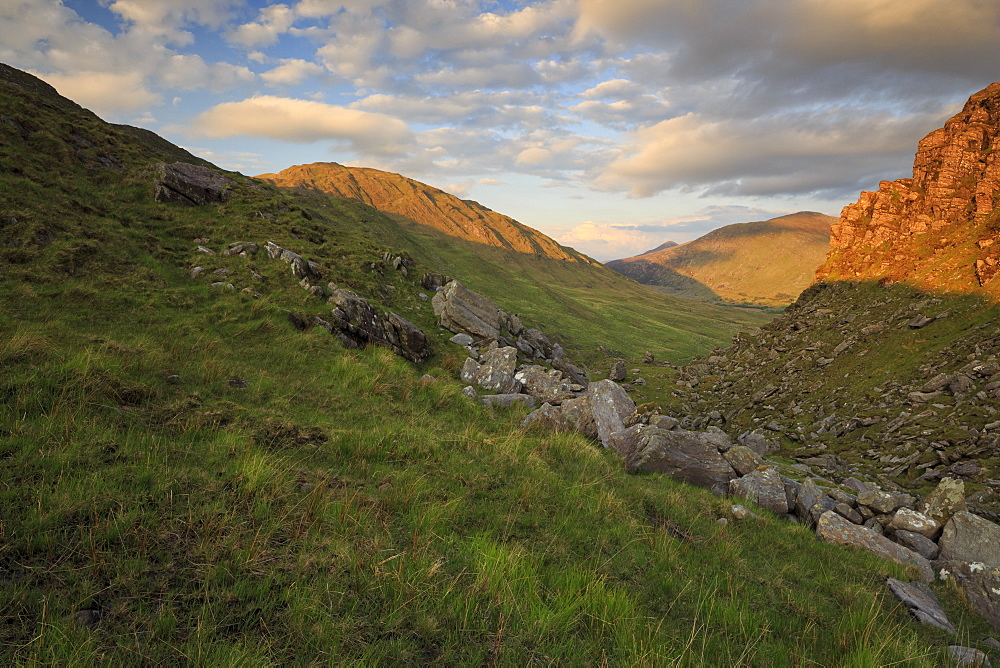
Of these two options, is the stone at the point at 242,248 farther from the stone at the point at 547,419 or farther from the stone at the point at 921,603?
the stone at the point at 921,603

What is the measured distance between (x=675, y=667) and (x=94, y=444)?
7.03m

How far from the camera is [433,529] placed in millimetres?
4934

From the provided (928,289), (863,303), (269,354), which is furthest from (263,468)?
(863,303)

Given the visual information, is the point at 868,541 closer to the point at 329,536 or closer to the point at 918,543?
the point at 918,543

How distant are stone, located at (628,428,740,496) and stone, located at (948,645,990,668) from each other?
5.03 metres

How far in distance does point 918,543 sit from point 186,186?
33.2 meters

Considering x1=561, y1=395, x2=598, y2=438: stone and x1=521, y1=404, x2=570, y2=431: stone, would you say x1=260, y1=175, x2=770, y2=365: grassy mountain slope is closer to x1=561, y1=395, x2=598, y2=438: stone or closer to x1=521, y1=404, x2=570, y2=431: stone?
x1=561, y1=395, x2=598, y2=438: stone

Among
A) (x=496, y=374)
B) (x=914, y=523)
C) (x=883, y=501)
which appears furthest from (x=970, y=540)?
(x=496, y=374)

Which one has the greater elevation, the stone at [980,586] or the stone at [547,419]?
the stone at [547,419]

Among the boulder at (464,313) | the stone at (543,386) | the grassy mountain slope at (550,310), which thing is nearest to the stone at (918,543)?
the stone at (543,386)

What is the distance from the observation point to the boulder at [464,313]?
21516 millimetres

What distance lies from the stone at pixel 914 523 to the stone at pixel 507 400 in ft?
32.3

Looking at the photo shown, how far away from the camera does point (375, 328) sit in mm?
16406

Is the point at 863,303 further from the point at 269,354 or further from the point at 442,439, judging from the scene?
the point at 269,354
